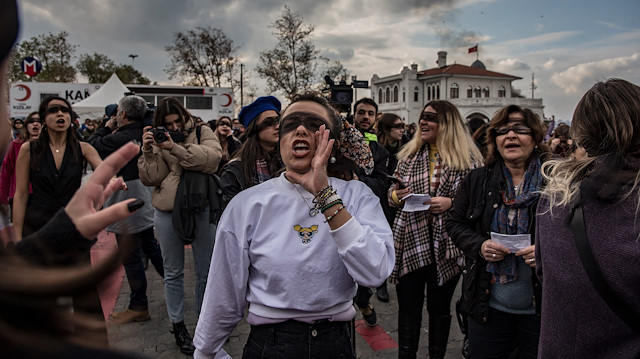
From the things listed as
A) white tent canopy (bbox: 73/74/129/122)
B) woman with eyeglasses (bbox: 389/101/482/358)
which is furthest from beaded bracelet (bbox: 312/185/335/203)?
white tent canopy (bbox: 73/74/129/122)

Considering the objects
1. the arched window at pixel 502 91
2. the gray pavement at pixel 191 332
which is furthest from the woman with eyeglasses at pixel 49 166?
the arched window at pixel 502 91

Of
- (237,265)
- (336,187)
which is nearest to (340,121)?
(336,187)

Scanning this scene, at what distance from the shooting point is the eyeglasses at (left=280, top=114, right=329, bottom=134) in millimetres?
2256

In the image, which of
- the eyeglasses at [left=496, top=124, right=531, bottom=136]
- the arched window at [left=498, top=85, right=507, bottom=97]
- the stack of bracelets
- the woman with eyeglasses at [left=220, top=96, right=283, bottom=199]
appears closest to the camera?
the stack of bracelets

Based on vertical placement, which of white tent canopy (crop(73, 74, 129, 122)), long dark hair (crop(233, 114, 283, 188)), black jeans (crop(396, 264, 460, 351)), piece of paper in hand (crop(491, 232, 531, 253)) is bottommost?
black jeans (crop(396, 264, 460, 351))

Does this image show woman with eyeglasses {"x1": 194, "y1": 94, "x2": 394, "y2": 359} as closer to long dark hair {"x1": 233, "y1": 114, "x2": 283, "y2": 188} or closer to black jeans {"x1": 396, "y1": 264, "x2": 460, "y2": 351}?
long dark hair {"x1": 233, "y1": 114, "x2": 283, "y2": 188}

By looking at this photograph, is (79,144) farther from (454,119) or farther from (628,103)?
(628,103)

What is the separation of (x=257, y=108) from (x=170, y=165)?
1.18 meters

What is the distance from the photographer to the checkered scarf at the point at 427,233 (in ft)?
11.6

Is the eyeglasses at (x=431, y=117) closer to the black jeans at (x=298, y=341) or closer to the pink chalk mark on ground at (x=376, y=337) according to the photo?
the pink chalk mark on ground at (x=376, y=337)

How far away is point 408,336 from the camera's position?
11.8 ft

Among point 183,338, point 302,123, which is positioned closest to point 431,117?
point 302,123

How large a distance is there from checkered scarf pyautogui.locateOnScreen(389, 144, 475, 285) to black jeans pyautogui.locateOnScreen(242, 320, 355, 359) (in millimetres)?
1620

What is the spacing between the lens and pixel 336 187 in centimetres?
222
